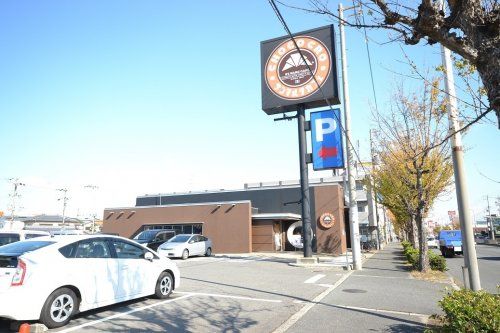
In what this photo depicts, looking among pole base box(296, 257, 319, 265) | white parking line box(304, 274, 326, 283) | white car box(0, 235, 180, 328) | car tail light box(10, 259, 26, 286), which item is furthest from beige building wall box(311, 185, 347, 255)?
car tail light box(10, 259, 26, 286)

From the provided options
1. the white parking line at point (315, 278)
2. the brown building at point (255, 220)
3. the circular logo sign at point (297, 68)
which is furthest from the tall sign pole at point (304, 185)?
the brown building at point (255, 220)

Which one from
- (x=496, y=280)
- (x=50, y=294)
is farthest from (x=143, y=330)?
(x=496, y=280)

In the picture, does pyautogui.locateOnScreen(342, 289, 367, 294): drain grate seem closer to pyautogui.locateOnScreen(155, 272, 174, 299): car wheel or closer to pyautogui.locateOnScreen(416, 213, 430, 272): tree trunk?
pyautogui.locateOnScreen(155, 272, 174, 299): car wheel

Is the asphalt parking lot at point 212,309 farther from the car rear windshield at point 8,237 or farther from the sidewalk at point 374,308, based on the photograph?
the car rear windshield at point 8,237

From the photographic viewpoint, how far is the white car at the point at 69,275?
19.2 ft

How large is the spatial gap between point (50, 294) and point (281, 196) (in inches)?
1138

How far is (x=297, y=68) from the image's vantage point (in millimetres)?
21625

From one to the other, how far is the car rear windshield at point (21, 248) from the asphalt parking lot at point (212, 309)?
1.20 meters

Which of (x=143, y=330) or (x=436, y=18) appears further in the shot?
(x=143, y=330)

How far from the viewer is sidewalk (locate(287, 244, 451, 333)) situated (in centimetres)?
668

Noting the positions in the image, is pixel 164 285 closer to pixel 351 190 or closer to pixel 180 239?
pixel 351 190

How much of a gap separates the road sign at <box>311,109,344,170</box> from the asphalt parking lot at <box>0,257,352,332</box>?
352 inches

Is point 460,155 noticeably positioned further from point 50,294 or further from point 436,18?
point 50,294

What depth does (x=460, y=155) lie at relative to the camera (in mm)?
6848
